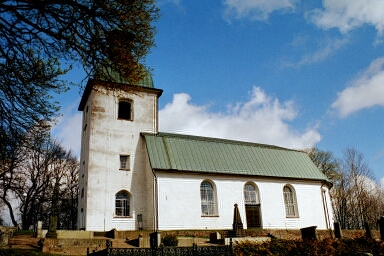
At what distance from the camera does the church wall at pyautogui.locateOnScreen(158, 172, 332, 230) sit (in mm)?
21172

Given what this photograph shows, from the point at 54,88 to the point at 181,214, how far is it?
1312cm

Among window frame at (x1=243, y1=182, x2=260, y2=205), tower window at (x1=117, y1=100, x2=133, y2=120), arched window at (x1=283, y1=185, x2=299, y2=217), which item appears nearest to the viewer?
tower window at (x1=117, y1=100, x2=133, y2=120)

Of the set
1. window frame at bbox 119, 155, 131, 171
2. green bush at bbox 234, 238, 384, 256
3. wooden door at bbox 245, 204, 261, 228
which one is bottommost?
green bush at bbox 234, 238, 384, 256

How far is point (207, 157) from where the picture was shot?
957 inches

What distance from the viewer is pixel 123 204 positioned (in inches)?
846

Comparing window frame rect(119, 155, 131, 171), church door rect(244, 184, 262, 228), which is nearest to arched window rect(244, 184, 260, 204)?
church door rect(244, 184, 262, 228)

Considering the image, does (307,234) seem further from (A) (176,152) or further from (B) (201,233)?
(A) (176,152)

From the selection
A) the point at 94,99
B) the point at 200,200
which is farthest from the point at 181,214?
the point at 94,99

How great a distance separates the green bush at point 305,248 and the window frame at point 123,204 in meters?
10.8

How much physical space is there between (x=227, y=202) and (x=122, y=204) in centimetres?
700

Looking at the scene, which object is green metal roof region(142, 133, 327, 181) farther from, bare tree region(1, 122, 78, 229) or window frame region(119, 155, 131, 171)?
bare tree region(1, 122, 78, 229)

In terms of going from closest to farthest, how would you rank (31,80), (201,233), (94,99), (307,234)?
(31,80)
(307,234)
(201,233)
(94,99)

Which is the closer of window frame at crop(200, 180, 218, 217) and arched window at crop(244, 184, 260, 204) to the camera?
window frame at crop(200, 180, 218, 217)

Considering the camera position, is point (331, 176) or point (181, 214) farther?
point (331, 176)
